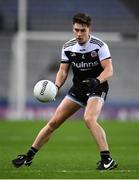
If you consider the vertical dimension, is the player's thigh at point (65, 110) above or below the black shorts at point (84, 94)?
below

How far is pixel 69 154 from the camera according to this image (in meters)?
14.1

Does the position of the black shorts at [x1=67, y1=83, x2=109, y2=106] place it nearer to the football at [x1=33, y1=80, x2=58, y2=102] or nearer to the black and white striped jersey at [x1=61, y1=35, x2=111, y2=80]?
the black and white striped jersey at [x1=61, y1=35, x2=111, y2=80]

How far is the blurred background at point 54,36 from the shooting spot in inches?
1329

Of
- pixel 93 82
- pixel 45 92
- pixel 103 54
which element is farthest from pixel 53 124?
pixel 103 54

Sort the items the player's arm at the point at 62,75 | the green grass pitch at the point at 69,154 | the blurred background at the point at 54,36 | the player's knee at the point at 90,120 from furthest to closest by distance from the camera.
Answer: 1. the blurred background at the point at 54,36
2. the player's arm at the point at 62,75
3. the player's knee at the point at 90,120
4. the green grass pitch at the point at 69,154

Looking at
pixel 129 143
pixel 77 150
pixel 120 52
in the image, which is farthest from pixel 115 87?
pixel 77 150

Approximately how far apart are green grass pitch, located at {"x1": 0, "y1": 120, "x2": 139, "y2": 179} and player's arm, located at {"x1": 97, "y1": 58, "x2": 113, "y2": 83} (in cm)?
123

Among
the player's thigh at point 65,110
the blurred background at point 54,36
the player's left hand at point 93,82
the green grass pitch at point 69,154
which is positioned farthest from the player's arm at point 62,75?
the blurred background at point 54,36

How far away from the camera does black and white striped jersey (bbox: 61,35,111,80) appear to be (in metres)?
10.6

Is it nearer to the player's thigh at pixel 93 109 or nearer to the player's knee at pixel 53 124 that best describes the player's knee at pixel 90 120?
the player's thigh at pixel 93 109

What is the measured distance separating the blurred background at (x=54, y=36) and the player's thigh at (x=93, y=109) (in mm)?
22617

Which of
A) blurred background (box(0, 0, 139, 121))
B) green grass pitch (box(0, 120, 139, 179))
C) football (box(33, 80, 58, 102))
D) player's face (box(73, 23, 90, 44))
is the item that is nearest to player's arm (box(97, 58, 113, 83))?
player's face (box(73, 23, 90, 44))

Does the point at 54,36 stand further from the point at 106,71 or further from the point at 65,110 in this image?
the point at 106,71

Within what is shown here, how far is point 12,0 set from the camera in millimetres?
34906
